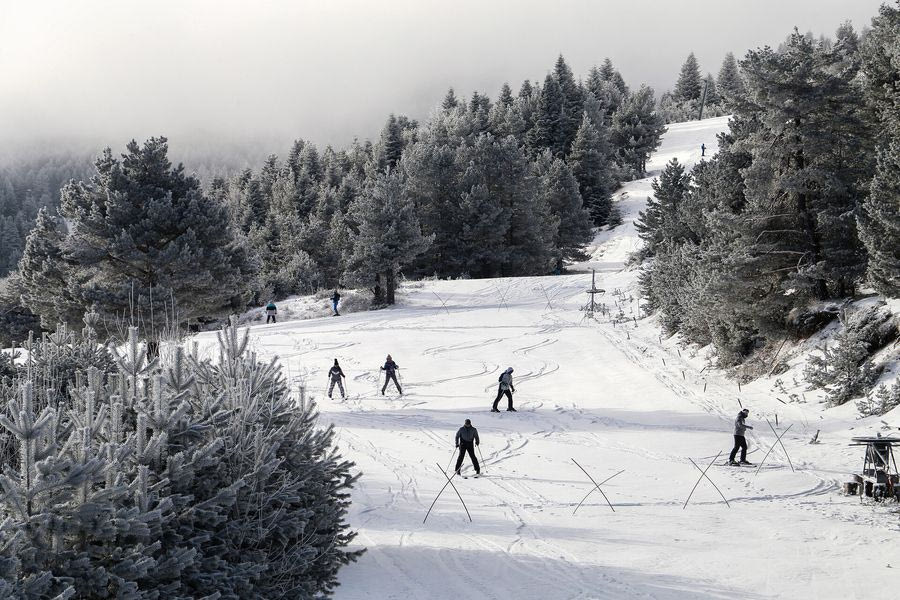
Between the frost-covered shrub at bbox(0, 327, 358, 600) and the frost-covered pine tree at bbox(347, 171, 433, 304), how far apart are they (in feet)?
90.1

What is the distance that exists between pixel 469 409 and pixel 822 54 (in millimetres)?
14479

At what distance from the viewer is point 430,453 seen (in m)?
15.3

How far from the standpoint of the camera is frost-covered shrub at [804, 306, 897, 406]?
1695 cm

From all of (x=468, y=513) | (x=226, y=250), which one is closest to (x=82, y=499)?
(x=468, y=513)

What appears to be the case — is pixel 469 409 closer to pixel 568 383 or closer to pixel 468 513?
pixel 568 383

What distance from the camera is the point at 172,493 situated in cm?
598

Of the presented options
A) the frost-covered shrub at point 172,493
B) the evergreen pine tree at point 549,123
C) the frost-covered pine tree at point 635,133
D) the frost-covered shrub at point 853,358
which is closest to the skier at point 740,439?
the frost-covered shrub at point 853,358

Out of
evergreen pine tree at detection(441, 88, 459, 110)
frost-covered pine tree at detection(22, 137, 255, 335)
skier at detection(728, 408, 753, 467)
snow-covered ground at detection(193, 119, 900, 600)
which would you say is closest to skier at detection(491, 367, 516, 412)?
snow-covered ground at detection(193, 119, 900, 600)

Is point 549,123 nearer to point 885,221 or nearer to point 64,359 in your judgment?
point 885,221

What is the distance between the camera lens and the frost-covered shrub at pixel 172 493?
15.5 feet

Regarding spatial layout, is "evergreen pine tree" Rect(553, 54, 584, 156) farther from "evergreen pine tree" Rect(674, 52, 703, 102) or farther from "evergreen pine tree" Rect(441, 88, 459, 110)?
"evergreen pine tree" Rect(674, 52, 703, 102)

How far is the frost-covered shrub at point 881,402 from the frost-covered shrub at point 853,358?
0.59m

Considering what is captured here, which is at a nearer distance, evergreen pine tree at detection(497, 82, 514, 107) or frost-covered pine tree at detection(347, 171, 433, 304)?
frost-covered pine tree at detection(347, 171, 433, 304)

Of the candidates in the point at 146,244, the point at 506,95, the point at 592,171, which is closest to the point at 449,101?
the point at 506,95
